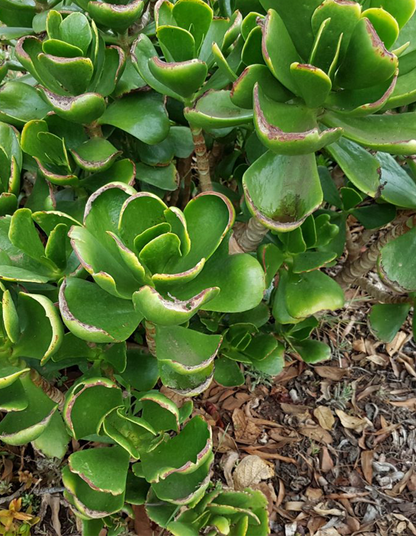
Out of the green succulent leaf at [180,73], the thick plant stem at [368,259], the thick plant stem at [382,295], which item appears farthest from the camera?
the thick plant stem at [382,295]

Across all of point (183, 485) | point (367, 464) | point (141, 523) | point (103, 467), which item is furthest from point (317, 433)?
point (103, 467)

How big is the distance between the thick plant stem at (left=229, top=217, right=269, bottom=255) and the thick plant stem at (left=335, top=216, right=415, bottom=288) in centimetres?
31

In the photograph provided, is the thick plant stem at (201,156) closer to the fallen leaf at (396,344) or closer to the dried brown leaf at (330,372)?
the dried brown leaf at (330,372)

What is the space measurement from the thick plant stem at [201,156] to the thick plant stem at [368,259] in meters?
0.44

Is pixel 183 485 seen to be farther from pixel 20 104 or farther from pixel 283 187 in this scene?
pixel 20 104

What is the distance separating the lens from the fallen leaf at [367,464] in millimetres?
1600

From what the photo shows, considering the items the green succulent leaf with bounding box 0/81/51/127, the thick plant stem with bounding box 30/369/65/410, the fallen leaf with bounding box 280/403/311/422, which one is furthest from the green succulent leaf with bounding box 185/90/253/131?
the fallen leaf with bounding box 280/403/311/422

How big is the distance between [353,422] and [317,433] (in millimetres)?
134

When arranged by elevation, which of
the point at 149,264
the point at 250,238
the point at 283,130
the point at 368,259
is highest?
the point at 283,130

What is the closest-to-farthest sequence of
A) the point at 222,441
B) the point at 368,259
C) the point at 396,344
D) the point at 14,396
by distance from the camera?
the point at 14,396 < the point at 368,259 < the point at 222,441 < the point at 396,344

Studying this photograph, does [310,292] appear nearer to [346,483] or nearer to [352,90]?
[352,90]

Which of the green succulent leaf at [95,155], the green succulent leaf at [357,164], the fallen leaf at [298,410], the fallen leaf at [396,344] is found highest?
the green succulent leaf at [357,164]

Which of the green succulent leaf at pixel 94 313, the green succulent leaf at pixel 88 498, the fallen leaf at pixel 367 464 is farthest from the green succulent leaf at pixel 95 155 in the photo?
the fallen leaf at pixel 367 464

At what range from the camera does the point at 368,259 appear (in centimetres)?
126
